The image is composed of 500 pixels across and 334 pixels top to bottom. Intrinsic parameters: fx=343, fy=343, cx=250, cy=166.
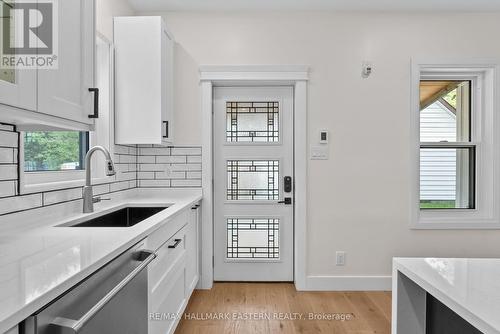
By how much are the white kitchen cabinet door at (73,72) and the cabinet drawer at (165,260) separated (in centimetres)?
76

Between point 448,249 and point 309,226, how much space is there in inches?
52.7

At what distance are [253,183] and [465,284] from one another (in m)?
2.47

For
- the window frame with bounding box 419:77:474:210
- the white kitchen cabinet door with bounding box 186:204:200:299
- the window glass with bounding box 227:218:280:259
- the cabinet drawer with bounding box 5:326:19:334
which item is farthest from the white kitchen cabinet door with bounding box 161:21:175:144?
the window frame with bounding box 419:77:474:210

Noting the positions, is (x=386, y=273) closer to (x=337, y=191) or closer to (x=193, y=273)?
(x=337, y=191)

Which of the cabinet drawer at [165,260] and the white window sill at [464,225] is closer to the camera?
the cabinet drawer at [165,260]

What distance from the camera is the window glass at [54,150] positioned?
1.93 metres

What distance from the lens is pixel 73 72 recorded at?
151 cm

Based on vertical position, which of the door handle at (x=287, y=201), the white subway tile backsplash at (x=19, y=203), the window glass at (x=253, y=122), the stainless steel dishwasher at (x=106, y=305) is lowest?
the stainless steel dishwasher at (x=106, y=305)

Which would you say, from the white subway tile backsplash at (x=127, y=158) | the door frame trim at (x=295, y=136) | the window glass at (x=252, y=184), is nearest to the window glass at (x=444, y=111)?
the door frame trim at (x=295, y=136)

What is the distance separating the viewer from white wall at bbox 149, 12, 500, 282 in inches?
126

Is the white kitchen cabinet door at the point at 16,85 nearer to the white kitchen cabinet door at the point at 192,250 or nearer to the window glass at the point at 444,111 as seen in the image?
the white kitchen cabinet door at the point at 192,250

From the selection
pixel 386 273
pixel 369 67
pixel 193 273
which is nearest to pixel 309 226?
pixel 386 273

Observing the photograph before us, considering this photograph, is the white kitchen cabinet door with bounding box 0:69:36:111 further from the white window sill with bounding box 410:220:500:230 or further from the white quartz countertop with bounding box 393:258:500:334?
the white window sill with bounding box 410:220:500:230

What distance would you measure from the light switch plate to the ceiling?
1.28m
